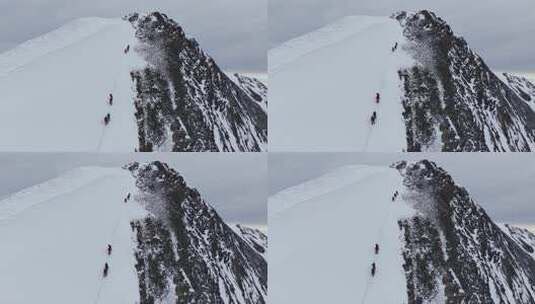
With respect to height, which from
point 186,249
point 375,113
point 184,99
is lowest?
point 186,249

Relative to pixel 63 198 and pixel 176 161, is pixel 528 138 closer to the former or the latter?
pixel 176 161

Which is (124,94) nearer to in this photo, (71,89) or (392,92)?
(71,89)

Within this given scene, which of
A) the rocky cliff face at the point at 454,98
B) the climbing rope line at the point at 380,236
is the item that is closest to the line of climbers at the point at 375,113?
the rocky cliff face at the point at 454,98

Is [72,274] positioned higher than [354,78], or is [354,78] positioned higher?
[354,78]

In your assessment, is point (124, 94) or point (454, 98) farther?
point (454, 98)

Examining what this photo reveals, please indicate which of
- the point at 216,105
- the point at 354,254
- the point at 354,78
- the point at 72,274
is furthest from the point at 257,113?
the point at 72,274

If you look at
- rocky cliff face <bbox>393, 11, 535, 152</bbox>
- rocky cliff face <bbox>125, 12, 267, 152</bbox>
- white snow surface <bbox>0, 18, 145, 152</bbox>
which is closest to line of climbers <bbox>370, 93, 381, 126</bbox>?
rocky cliff face <bbox>393, 11, 535, 152</bbox>

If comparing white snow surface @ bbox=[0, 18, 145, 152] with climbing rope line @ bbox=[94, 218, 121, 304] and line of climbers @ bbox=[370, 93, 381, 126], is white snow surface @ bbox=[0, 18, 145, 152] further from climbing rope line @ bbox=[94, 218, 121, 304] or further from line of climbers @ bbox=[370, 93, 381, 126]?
line of climbers @ bbox=[370, 93, 381, 126]

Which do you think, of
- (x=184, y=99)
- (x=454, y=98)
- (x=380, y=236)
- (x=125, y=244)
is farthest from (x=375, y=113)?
(x=125, y=244)
